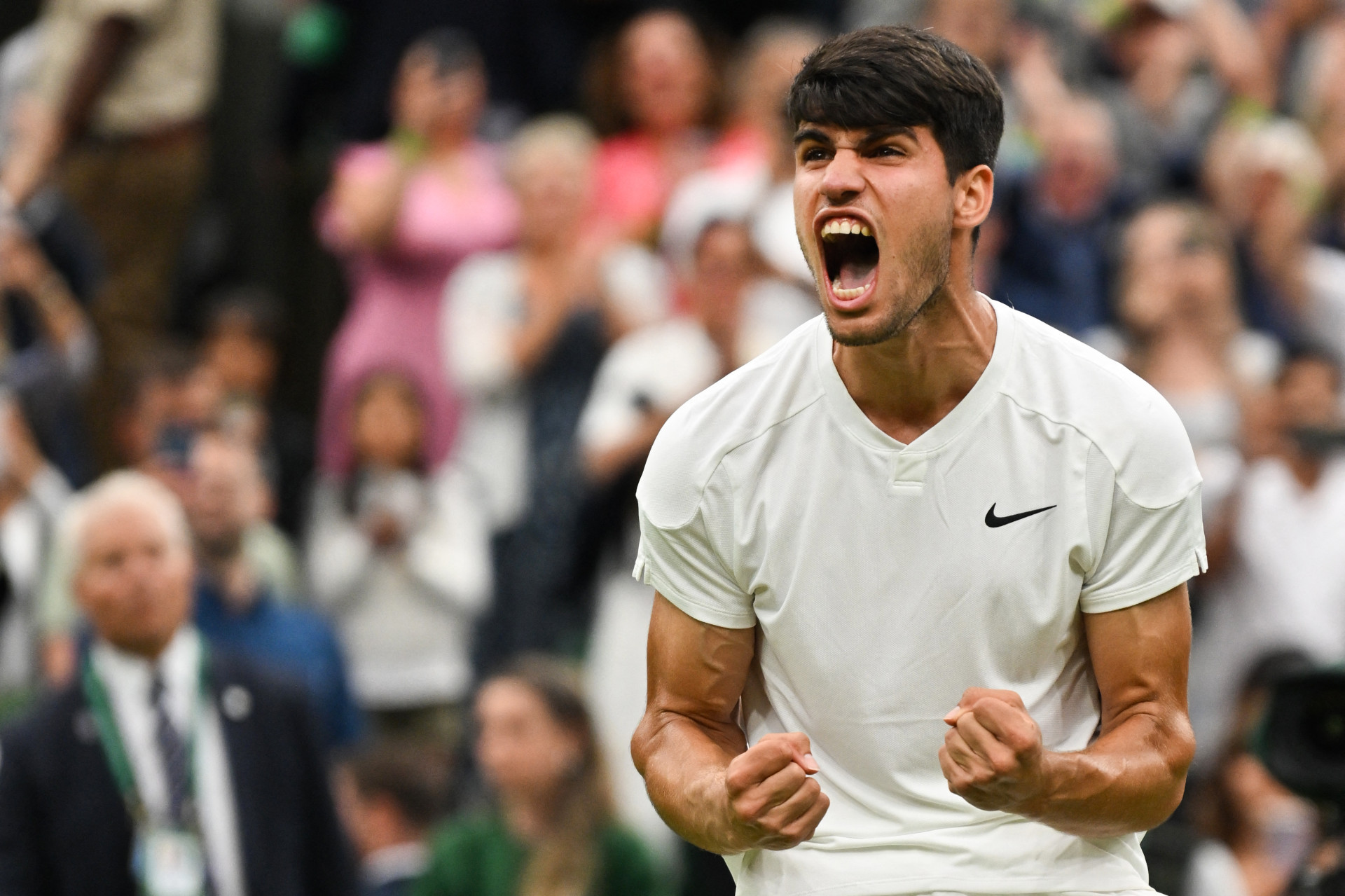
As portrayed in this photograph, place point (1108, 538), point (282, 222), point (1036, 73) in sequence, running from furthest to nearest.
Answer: point (282, 222), point (1036, 73), point (1108, 538)

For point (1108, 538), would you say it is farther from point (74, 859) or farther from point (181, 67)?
point (181, 67)

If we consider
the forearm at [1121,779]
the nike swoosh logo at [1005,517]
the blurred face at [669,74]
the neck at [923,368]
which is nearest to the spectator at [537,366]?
the blurred face at [669,74]

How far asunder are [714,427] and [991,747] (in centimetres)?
75

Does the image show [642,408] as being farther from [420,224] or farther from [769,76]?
[420,224]

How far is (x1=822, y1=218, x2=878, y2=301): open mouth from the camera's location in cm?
314

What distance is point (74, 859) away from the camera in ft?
18.1

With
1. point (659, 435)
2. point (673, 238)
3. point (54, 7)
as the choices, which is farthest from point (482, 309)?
point (659, 435)

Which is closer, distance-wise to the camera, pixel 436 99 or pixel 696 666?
pixel 696 666

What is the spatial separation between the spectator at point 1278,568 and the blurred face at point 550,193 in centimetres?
247

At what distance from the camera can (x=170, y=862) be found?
5547 millimetres

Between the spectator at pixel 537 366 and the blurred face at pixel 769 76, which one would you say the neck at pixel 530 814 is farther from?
the blurred face at pixel 769 76

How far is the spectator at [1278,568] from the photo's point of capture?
671cm

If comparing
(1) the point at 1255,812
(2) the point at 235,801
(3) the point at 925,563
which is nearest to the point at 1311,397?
(1) the point at 1255,812

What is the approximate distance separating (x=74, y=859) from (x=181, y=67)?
405 cm
